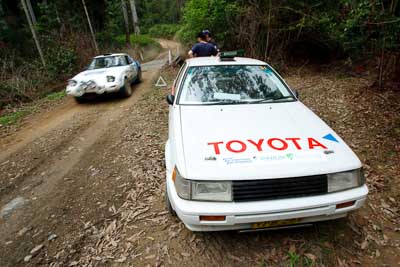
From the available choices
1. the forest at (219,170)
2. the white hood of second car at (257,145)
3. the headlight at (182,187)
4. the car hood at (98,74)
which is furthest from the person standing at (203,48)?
the headlight at (182,187)

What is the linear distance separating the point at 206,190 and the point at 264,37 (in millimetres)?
8801

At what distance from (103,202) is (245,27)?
8.51 metres

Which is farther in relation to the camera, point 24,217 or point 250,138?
point 24,217

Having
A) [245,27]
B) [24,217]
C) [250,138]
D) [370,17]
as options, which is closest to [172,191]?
[250,138]

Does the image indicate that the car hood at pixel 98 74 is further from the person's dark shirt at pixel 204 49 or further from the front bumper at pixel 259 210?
the front bumper at pixel 259 210

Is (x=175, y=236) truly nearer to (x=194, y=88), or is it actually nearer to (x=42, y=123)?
(x=194, y=88)

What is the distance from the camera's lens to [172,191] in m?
2.14

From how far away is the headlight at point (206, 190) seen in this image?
192 centimetres

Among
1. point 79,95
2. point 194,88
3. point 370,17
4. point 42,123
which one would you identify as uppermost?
point 370,17

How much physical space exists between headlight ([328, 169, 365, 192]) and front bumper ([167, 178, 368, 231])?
2.0 inches

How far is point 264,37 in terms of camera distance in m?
9.31

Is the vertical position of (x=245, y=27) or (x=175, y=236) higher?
(x=245, y=27)

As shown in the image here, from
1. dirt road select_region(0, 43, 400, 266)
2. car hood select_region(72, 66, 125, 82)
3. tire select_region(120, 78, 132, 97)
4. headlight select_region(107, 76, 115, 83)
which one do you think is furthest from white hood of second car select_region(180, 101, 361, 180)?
tire select_region(120, 78, 132, 97)

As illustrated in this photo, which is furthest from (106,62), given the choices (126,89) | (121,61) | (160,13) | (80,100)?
(160,13)
